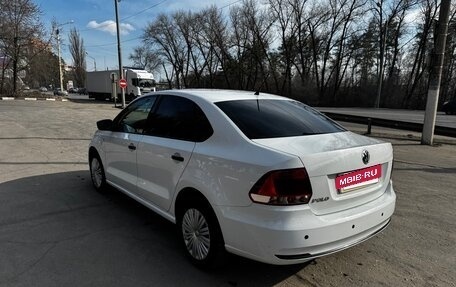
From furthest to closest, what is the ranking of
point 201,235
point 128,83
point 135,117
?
1. point 128,83
2. point 135,117
3. point 201,235

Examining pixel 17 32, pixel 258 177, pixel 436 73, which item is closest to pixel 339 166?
pixel 258 177

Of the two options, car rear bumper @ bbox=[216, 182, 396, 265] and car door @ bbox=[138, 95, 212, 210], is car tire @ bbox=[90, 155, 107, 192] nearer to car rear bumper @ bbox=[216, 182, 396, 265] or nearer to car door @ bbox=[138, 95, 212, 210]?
car door @ bbox=[138, 95, 212, 210]

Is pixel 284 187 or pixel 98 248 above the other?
pixel 284 187

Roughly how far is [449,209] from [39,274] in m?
5.22

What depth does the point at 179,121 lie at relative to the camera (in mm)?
4098

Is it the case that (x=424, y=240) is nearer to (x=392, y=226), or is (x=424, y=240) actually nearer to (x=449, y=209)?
(x=392, y=226)

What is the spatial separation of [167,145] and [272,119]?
1122mm

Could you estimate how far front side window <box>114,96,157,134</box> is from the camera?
4.77 metres

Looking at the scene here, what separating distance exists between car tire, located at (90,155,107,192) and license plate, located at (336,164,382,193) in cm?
384

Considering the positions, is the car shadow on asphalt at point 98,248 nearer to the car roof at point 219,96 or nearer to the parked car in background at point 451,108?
the car roof at point 219,96

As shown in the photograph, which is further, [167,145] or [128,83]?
[128,83]

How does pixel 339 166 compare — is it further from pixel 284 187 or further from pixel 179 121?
pixel 179 121

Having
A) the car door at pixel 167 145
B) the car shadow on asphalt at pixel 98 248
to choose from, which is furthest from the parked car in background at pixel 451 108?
the car door at pixel 167 145

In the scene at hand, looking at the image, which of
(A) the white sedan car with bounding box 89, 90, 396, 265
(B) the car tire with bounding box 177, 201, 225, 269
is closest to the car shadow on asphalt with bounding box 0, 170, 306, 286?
(B) the car tire with bounding box 177, 201, 225, 269
